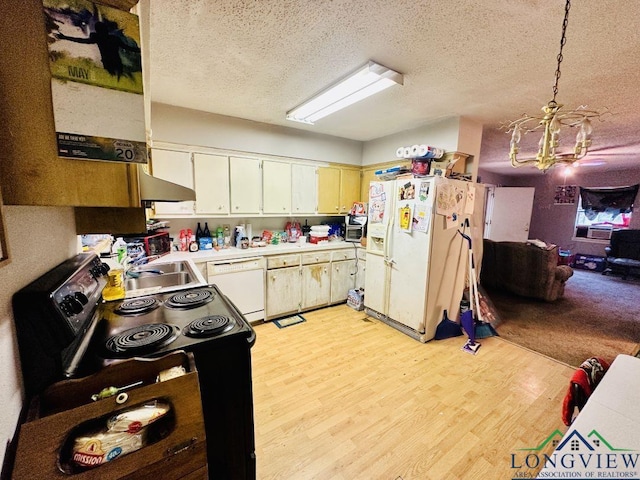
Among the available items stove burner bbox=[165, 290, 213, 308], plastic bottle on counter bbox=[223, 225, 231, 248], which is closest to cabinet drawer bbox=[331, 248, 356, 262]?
plastic bottle on counter bbox=[223, 225, 231, 248]

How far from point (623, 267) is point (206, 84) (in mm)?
8014

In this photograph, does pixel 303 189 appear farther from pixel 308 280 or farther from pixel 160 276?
pixel 160 276

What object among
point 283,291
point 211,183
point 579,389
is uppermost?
point 211,183

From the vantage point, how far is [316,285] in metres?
3.44

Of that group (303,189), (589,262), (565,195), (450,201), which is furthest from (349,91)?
(565,195)

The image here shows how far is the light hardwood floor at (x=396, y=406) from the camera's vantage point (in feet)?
4.82

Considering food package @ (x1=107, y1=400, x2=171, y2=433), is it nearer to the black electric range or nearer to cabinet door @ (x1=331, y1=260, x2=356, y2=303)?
the black electric range

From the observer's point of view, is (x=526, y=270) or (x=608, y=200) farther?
(x=608, y=200)

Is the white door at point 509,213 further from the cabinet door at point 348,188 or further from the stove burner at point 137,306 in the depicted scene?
the stove burner at point 137,306

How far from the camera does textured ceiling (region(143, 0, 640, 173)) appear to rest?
133 centimetres

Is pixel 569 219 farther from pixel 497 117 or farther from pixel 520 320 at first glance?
pixel 497 117

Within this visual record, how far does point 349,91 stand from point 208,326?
210cm

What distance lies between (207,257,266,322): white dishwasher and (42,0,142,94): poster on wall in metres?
2.25

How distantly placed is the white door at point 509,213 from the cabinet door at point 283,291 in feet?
17.3
